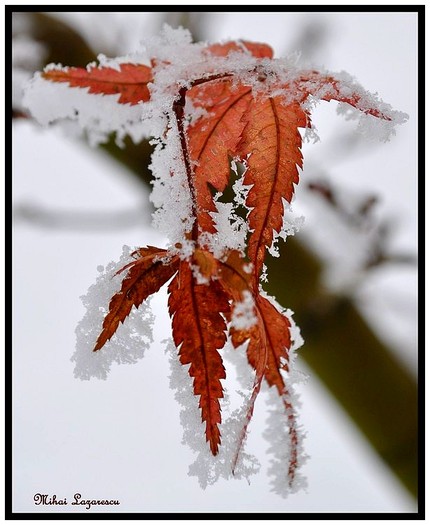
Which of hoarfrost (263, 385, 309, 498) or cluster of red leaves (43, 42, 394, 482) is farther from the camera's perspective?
hoarfrost (263, 385, 309, 498)

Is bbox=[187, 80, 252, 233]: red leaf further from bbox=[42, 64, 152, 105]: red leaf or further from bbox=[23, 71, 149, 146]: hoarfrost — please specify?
bbox=[23, 71, 149, 146]: hoarfrost

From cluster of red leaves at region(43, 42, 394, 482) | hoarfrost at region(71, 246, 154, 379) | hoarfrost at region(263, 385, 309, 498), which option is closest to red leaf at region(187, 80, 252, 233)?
cluster of red leaves at region(43, 42, 394, 482)

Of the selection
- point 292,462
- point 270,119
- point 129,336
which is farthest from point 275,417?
point 270,119

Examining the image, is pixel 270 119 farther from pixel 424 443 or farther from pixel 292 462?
pixel 424 443

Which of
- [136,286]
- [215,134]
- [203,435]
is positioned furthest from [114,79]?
[203,435]

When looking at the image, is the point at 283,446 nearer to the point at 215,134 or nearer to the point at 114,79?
the point at 215,134

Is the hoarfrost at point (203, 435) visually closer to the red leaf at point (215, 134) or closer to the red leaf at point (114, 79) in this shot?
the red leaf at point (215, 134)
